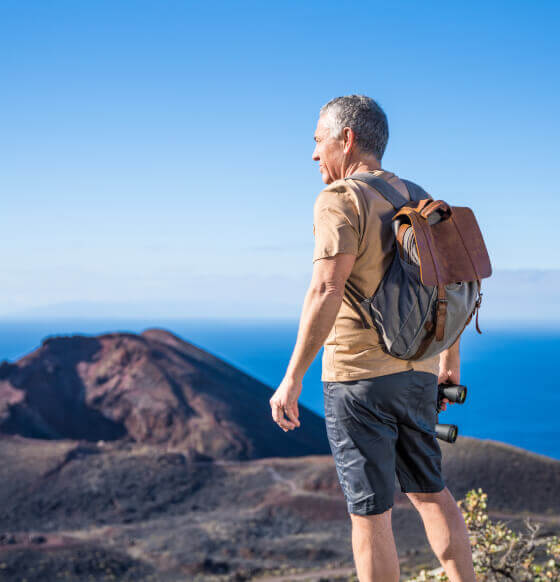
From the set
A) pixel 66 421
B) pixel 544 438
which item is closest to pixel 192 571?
pixel 66 421

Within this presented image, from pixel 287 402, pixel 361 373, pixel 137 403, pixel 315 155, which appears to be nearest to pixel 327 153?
pixel 315 155

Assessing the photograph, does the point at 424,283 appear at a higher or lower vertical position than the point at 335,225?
lower

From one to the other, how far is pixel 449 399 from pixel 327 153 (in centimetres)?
111

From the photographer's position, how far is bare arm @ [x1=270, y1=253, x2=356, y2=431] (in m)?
2.07

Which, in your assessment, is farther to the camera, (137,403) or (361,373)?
(137,403)

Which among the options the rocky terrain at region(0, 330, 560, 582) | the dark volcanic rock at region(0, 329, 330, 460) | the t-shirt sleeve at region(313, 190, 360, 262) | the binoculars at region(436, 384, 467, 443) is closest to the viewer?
the t-shirt sleeve at region(313, 190, 360, 262)

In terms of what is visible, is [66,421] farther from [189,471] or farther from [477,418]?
[477,418]

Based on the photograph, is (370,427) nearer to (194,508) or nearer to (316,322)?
(316,322)

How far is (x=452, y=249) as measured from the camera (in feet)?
7.18

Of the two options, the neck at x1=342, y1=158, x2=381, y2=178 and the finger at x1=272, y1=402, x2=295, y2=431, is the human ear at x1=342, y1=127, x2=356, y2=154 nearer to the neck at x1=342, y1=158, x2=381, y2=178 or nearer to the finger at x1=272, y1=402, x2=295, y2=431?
the neck at x1=342, y1=158, x2=381, y2=178

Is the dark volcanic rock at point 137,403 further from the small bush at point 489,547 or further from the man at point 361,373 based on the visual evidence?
the man at point 361,373

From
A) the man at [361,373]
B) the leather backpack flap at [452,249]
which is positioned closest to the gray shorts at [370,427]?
the man at [361,373]

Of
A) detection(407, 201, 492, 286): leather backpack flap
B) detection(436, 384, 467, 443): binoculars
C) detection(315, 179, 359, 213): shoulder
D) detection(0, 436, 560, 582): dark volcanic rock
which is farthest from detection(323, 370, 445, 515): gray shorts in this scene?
detection(0, 436, 560, 582): dark volcanic rock

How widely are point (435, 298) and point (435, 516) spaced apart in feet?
2.79
